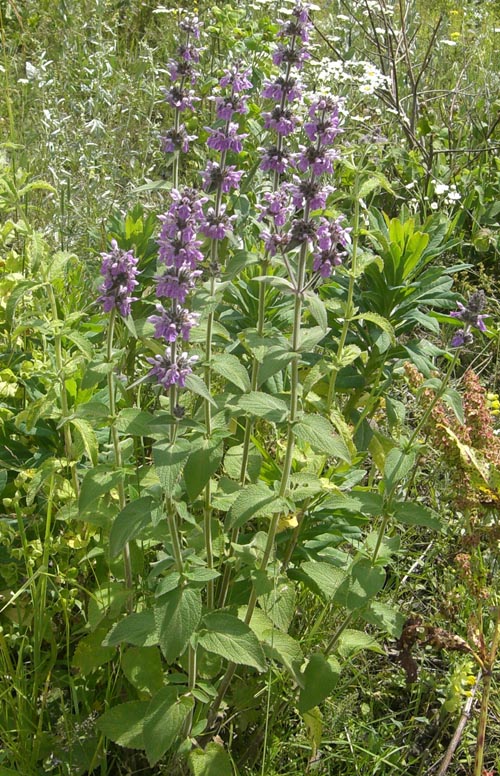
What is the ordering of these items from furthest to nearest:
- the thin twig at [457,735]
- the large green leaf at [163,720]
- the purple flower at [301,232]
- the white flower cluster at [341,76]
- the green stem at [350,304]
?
1. the white flower cluster at [341,76]
2. the green stem at [350,304]
3. the thin twig at [457,735]
4. the large green leaf at [163,720]
5. the purple flower at [301,232]

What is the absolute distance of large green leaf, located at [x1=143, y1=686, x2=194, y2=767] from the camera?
173cm

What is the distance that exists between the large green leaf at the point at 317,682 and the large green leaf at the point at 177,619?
468 millimetres

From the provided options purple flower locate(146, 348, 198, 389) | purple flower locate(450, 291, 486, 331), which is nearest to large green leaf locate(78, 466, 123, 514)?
purple flower locate(146, 348, 198, 389)

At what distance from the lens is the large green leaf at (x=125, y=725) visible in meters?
1.86

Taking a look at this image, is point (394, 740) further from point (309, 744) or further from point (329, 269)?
point (329, 269)

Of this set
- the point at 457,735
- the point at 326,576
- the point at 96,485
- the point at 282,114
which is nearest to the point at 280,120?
the point at 282,114

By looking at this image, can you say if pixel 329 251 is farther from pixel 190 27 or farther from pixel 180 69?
pixel 190 27

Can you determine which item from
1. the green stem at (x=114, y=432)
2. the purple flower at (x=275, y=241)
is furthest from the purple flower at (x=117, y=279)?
the purple flower at (x=275, y=241)

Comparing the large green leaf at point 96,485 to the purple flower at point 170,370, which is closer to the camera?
the purple flower at point 170,370

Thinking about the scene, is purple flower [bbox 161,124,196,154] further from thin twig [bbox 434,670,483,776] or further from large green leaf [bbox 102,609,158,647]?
thin twig [bbox 434,670,483,776]

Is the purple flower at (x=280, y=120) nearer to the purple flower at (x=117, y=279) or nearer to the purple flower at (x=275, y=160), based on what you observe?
the purple flower at (x=275, y=160)

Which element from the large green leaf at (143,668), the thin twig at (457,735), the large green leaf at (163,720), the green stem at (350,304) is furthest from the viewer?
the green stem at (350,304)

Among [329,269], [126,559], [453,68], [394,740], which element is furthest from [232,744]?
[453,68]

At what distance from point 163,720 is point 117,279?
1.02 meters
